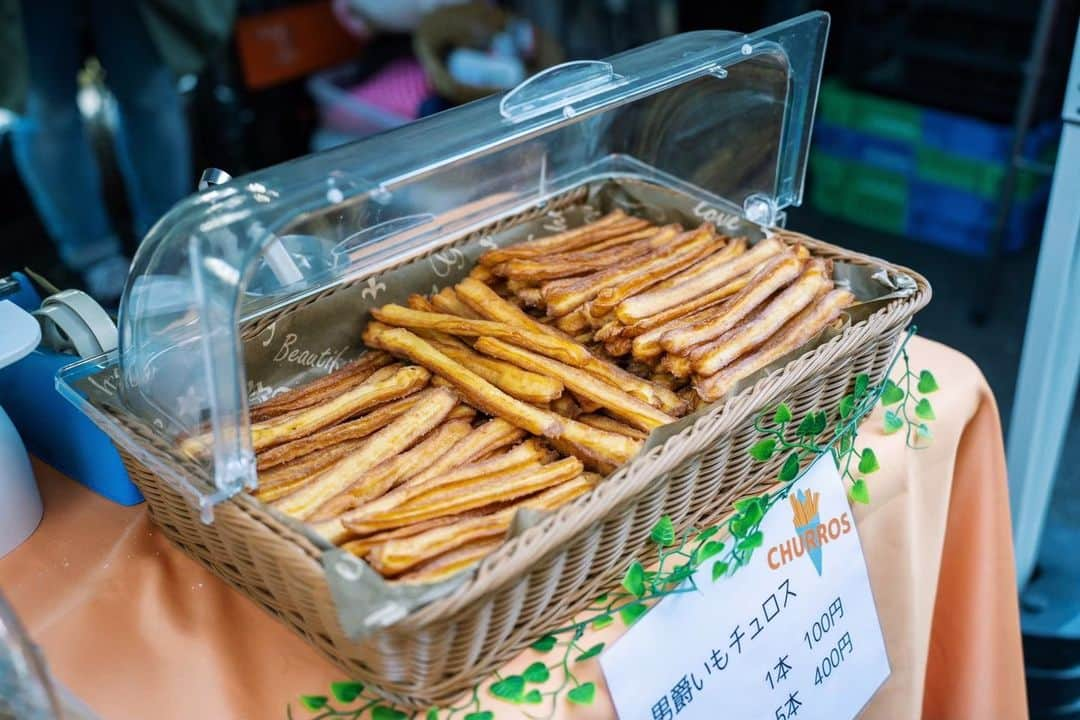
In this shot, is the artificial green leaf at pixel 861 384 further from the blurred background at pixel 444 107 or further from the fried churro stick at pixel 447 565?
the blurred background at pixel 444 107

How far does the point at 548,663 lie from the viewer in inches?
43.6

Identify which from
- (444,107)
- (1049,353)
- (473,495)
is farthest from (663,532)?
(444,107)

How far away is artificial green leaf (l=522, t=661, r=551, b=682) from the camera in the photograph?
42.3 inches

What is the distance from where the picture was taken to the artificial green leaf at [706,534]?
1.26 meters


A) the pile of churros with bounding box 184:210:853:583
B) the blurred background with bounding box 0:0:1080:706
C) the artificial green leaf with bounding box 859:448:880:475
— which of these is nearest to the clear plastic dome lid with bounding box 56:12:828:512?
the pile of churros with bounding box 184:210:853:583

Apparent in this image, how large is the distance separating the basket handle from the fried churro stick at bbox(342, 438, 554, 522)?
1.53 ft

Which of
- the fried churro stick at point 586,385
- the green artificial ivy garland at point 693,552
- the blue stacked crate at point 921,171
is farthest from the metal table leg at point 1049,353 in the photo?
the blue stacked crate at point 921,171

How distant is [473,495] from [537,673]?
0.22m

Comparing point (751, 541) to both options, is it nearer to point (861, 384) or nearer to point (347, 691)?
point (861, 384)

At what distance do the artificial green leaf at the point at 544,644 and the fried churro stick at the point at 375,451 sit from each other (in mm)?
300

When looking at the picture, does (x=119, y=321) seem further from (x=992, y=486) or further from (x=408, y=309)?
(x=992, y=486)

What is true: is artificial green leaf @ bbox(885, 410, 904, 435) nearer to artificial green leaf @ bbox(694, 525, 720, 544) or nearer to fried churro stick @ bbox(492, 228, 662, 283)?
artificial green leaf @ bbox(694, 525, 720, 544)

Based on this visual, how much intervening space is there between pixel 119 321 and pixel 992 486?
1446mm

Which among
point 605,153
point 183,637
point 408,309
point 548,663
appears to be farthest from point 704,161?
point 183,637
